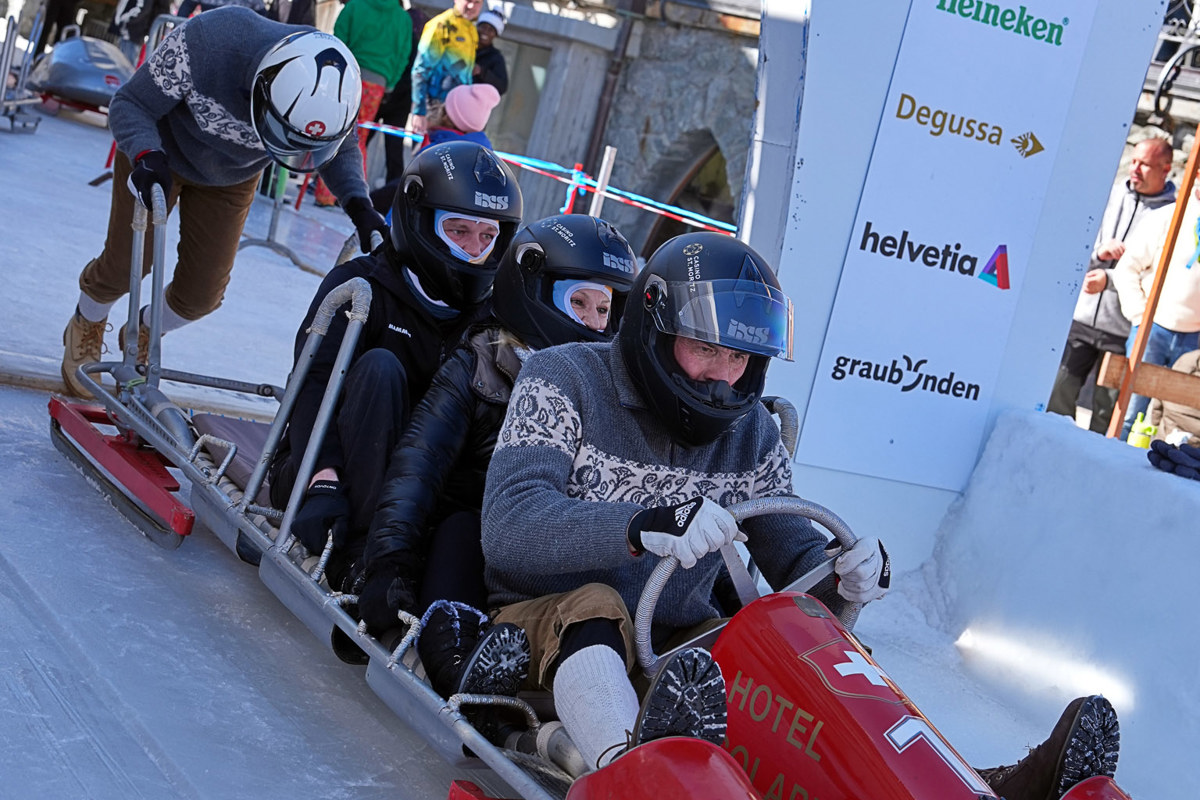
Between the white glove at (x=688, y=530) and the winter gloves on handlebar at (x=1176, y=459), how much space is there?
234 cm

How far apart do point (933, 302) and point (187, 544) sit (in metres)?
2.75

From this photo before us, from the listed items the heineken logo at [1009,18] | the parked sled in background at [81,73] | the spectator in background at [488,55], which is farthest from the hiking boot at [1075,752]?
the parked sled in background at [81,73]

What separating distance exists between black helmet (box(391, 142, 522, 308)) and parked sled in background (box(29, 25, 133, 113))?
9.50 meters

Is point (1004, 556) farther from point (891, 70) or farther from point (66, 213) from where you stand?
point (66, 213)

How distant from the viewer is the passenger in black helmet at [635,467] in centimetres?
226

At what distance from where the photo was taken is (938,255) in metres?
4.65

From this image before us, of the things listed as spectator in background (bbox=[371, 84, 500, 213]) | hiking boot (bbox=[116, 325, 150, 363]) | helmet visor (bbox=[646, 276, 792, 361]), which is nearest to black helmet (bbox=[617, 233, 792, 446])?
helmet visor (bbox=[646, 276, 792, 361])

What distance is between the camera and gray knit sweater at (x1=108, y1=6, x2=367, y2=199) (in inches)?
147

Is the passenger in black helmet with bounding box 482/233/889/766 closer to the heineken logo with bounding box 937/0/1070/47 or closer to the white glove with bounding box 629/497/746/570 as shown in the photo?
the white glove with bounding box 629/497/746/570

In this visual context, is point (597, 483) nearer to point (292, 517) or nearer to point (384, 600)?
point (384, 600)

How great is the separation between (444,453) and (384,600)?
0.39 meters

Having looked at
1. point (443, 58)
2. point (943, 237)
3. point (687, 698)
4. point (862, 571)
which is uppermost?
point (443, 58)

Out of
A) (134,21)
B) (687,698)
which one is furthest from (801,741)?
(134,21)

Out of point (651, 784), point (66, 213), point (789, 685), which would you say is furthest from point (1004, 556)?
point (66, 213)
